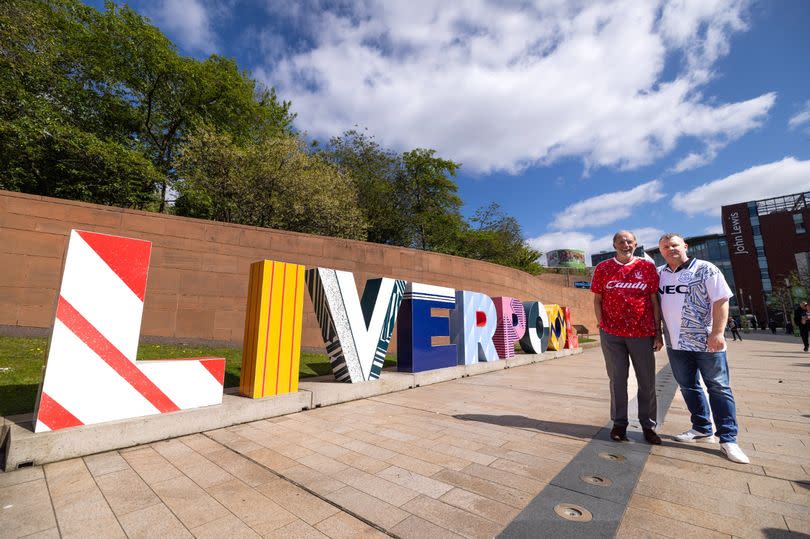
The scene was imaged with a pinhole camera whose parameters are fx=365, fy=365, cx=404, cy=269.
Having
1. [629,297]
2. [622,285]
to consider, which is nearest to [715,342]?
[629,297]

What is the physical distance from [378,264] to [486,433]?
30.2ft

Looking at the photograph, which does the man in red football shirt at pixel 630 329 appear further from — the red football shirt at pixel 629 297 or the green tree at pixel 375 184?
the green tree at pixel 375 184

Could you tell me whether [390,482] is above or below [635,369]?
below

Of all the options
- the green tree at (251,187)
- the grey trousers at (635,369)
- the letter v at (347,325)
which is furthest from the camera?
the green tree at (251,187)

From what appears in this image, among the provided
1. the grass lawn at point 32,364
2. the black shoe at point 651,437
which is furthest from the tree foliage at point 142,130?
the black shoe at point 651,437

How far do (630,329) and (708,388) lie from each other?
828 mm

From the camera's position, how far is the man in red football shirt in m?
3.69

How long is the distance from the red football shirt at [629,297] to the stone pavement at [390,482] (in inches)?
46.0

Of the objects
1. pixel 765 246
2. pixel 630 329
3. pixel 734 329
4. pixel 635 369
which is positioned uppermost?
pixel 765 246

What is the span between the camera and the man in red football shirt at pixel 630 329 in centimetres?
369

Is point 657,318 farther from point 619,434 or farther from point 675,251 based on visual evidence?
point 619,434

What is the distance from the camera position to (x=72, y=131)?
12695 mm

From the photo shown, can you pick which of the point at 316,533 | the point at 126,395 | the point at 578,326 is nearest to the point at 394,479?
the point at 316,533

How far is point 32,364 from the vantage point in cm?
596
